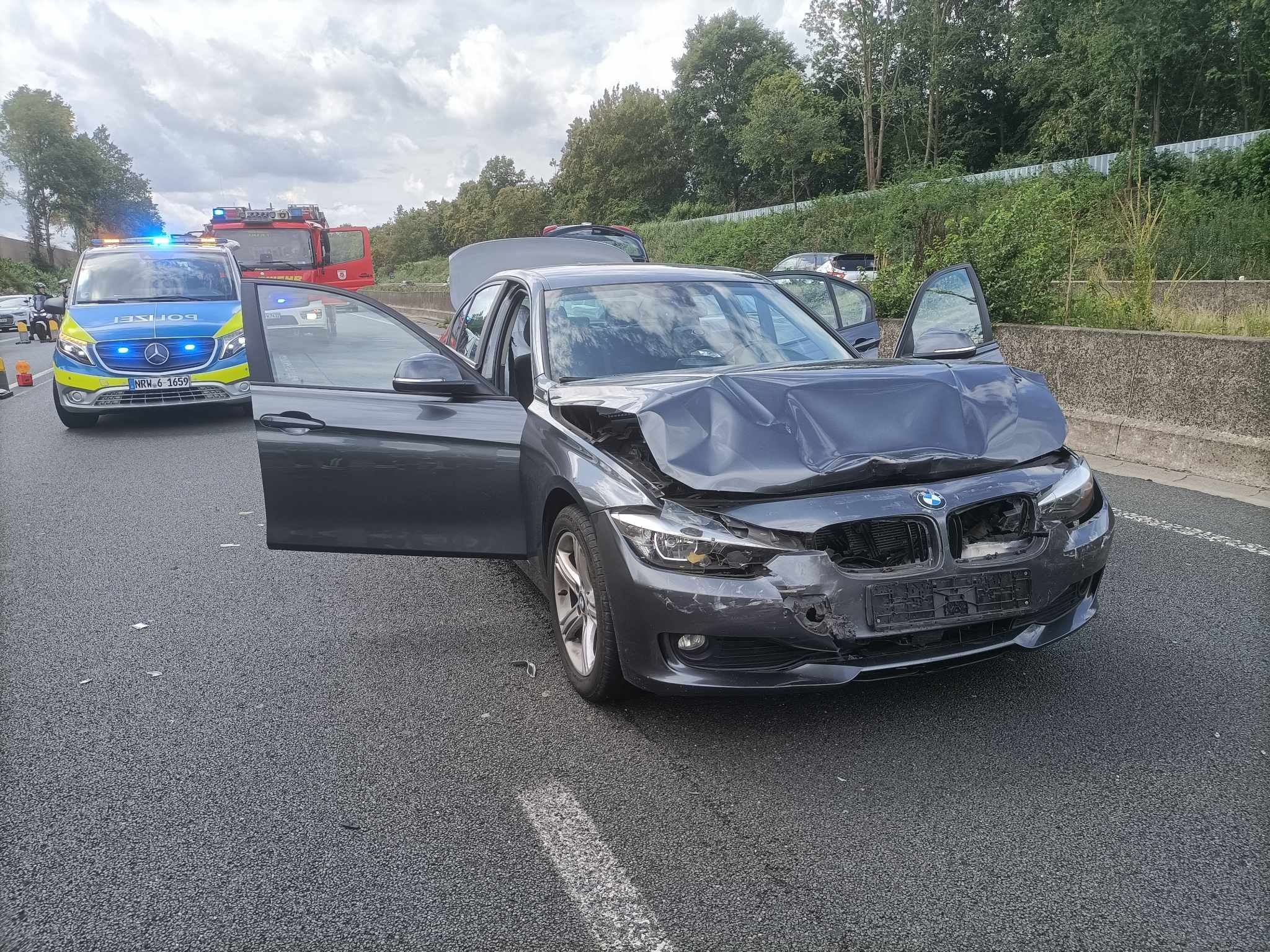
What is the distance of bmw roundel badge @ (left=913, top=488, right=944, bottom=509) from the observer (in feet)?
10.7

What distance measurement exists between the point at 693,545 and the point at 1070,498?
137cm

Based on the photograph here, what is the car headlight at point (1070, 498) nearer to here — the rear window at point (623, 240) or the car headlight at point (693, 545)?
the car headlight at point (693, 545)

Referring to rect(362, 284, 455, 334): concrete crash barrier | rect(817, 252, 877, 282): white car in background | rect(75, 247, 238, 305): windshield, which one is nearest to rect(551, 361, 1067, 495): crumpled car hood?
rect(75, 247, 238, 305): windshield

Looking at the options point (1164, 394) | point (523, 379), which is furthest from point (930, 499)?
point (1164, 394)

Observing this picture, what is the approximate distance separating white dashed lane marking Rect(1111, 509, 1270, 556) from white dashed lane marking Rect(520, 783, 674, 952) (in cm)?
386

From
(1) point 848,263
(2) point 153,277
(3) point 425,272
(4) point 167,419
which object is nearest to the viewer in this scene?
(2) point 153,277

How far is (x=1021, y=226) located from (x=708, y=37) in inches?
2904

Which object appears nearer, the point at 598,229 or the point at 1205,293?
the point at 1205,293

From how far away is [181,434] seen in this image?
10938mm

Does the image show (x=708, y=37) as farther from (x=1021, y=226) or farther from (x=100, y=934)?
(x=100, y=934)

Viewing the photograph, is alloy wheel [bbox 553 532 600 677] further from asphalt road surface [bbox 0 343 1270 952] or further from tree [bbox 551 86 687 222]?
tree [bbox 551 86 687 222]

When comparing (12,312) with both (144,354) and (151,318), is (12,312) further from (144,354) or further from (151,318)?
(144,354)

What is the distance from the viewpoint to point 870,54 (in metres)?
51.0

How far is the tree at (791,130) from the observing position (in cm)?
5428
